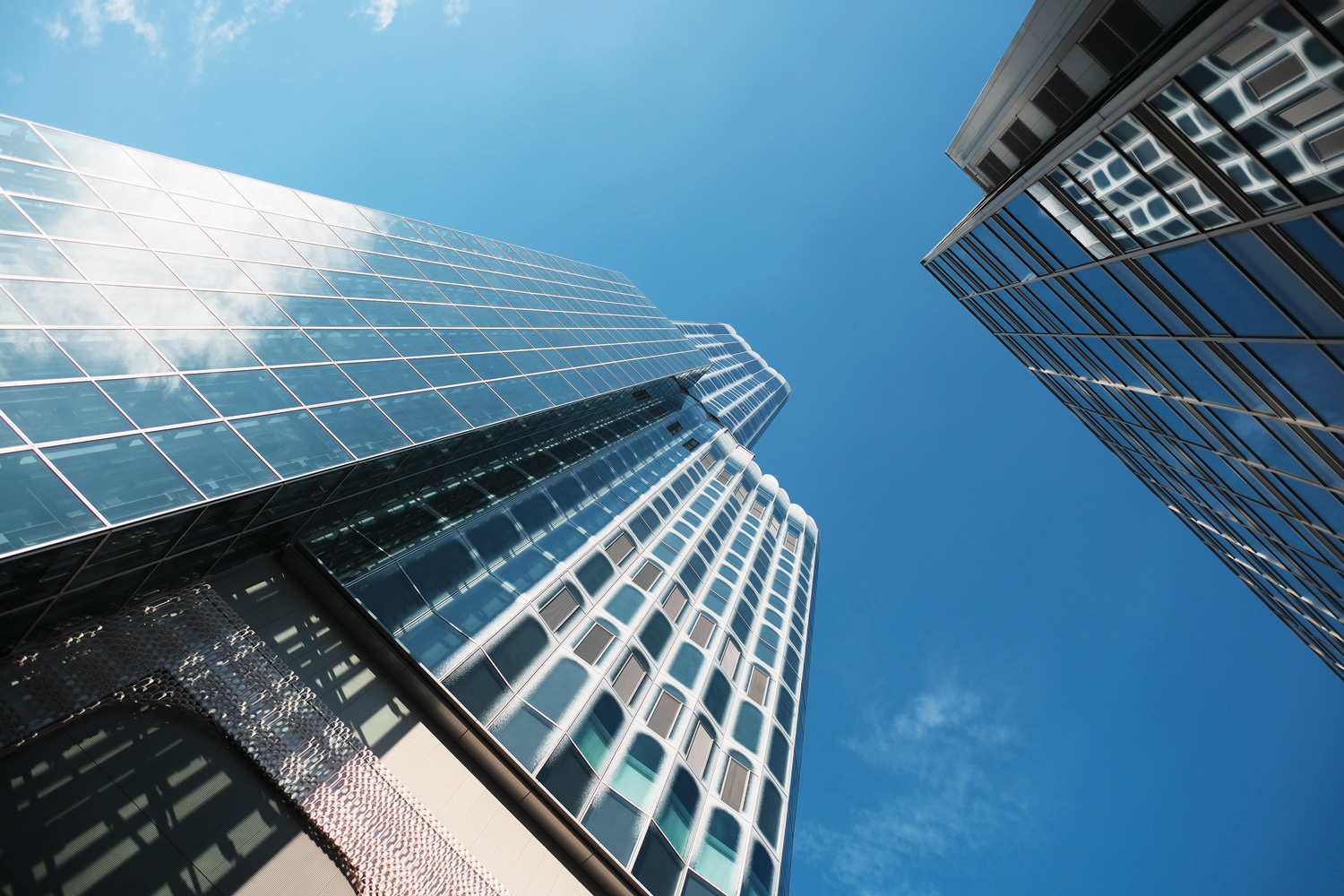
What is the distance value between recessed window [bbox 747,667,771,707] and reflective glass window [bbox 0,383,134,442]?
24.9 metres

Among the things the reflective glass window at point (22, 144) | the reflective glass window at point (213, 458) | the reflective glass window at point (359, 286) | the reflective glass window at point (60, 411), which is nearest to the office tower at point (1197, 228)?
the reflective glass window at point (213, 458)

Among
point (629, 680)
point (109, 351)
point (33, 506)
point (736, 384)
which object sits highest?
point (109, 351)

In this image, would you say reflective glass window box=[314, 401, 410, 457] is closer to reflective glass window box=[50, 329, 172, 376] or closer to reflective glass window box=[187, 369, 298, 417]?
reflective glass window box=[187, 369, 298, 417]

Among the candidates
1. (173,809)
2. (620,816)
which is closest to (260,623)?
(173,809)

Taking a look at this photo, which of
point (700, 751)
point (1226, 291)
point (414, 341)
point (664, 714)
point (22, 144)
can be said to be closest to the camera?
point (1226, 291)

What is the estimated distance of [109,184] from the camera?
1380 centimetres

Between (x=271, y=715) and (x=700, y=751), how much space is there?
14456mm

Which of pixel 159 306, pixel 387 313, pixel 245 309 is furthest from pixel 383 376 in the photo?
pixel 159 306

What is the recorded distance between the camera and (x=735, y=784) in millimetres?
20953

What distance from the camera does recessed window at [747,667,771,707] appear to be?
26984 mm

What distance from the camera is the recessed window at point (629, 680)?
18.7 metres

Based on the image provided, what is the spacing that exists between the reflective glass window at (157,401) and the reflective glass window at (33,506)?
1890mm

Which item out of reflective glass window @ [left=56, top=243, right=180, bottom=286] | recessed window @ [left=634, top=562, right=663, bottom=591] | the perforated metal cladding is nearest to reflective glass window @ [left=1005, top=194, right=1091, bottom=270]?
recessed window @ [left=634, top=562, right=663, bottom=591]

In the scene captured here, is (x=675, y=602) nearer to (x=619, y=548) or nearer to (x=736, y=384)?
(x=619, y=548)
